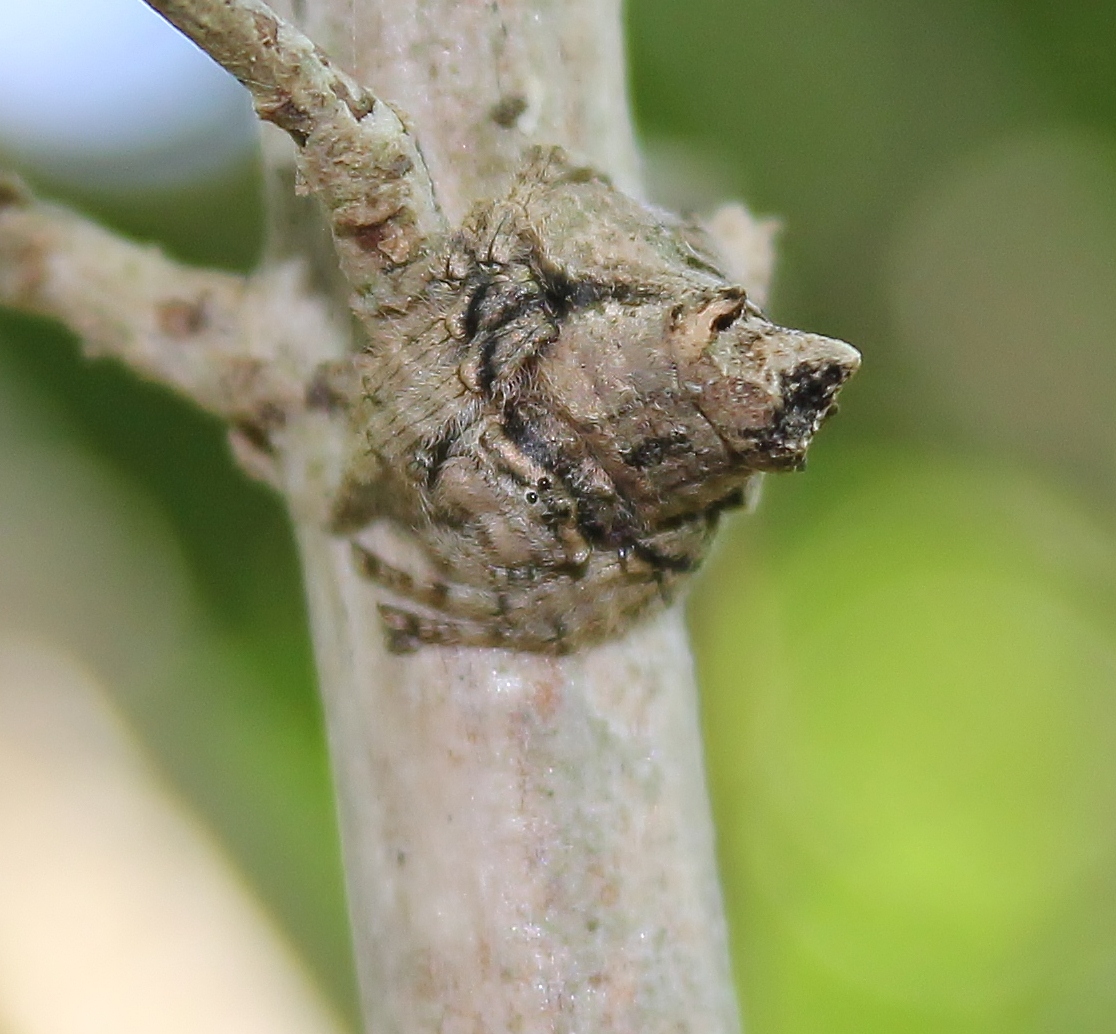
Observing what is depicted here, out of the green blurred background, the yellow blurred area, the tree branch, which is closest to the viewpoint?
the tree branch

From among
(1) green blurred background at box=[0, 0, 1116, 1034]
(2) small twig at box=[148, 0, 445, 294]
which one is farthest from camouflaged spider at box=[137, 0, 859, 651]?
(1) green blurred background at box=[0, 0, 1116, 1034]

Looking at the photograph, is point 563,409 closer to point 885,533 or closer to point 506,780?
point 506,780

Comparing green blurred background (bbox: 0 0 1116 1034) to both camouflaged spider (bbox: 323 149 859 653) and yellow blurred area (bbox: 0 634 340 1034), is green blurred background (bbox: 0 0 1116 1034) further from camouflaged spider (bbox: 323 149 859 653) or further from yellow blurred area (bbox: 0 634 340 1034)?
camouflaged spider (bbox: 323 149 859 653)

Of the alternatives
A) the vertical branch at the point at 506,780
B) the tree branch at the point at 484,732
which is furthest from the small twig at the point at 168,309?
the vertical branch at the point at 506,780

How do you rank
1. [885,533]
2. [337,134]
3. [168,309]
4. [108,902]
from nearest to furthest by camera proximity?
[337,134] < [168,309] < [108,902] < [885,533]

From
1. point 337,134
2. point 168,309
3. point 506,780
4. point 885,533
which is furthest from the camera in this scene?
point 885,533

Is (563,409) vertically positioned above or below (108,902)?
above

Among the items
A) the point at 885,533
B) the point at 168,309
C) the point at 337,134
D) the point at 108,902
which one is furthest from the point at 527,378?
the point at 885,533

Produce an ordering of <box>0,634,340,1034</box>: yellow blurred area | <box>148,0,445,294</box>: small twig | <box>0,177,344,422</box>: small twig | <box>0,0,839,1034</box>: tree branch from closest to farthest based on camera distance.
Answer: <box>148,0,445,294</box>: small twig
<box>0,0,839,1034</box>: tree branch
<box>0,177,344,422</box>: small twig
<box>0,634,340,1034</box>: yellow blurred area
